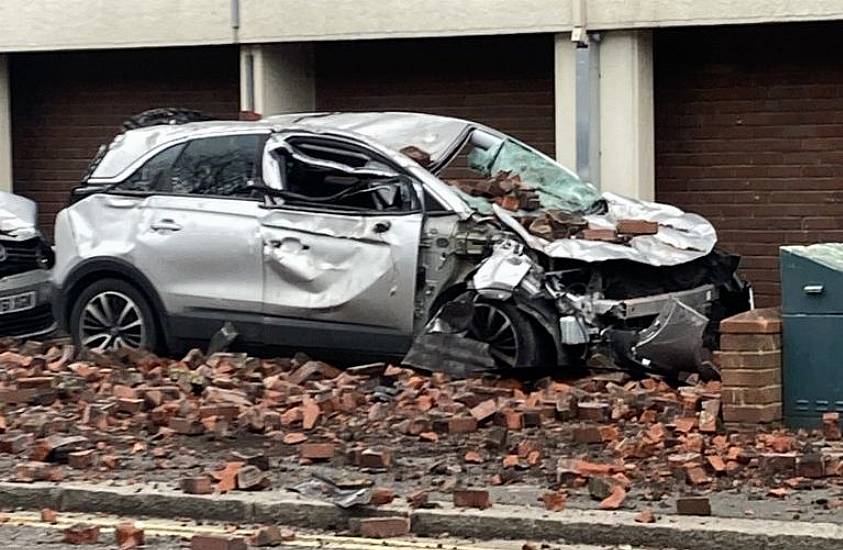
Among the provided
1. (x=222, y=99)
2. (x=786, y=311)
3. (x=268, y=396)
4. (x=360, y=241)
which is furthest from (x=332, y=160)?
(x=222, y=99)

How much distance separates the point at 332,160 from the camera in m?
11.2

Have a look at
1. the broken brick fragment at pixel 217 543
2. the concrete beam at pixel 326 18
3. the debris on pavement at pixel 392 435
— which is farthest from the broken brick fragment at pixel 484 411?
the concrete beam at pixel 326 18

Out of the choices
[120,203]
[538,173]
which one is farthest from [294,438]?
[538,173]

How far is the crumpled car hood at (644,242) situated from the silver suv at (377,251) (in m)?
0.02

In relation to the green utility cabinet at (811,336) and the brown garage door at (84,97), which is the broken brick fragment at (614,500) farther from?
the brown garage door at (84,97)

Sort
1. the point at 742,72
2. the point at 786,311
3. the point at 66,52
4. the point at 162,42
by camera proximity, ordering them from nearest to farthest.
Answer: the point at 786,311
the point at 742,72
the point at 162,42
the point at 66,52

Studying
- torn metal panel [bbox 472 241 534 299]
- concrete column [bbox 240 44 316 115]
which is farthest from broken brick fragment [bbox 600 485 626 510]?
concrete column [bbox 240 44 316 115]

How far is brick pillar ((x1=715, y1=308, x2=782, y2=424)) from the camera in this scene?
8773mm

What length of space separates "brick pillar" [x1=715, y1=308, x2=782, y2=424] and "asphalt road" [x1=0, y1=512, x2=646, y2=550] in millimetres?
2085

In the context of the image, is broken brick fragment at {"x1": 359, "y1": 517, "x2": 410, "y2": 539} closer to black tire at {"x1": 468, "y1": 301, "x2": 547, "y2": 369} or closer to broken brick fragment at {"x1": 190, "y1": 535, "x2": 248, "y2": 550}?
broken brick fragment at {"x1": 190, "y1": 535, "x2": 248, "y2": 550}

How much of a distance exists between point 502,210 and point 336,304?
4.21ft

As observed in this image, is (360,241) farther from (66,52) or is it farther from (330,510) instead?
(66,52)

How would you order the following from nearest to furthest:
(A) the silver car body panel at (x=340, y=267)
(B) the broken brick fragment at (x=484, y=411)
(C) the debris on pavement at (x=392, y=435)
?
(C) the debris on pavement at (x=392, y=435)
(B) the broken brick fragment at (x=484, y=411)
(A) the silver car body panel at (x=340, y=267)

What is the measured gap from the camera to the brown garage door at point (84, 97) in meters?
17.1
